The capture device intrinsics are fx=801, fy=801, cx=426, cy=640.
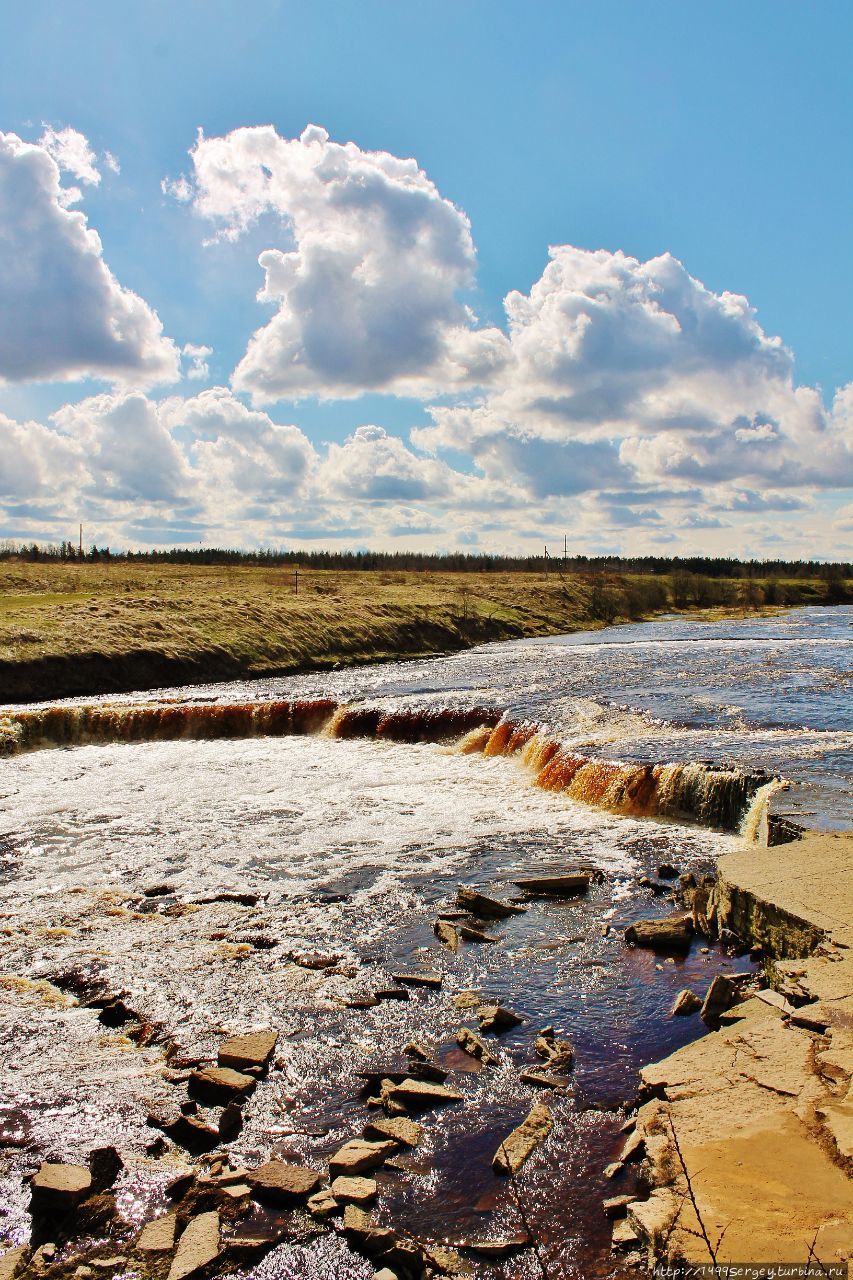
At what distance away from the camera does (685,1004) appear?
369 inches

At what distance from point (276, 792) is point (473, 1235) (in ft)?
50.8

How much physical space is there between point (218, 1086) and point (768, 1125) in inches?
204

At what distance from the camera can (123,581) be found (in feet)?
217

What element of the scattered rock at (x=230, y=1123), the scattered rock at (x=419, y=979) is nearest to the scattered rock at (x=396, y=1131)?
the scattered rock at (x=230, y=1123)

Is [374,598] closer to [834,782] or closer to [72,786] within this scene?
[72,786]

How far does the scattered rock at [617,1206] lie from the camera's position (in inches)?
246

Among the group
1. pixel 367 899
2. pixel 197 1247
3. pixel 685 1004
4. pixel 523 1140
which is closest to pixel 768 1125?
pixel 523 1140

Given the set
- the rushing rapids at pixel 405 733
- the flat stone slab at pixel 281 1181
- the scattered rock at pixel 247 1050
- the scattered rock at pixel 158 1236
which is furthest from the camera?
the rushing rapids at pixel 405 733

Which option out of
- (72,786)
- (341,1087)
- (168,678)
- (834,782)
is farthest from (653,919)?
(168,678)

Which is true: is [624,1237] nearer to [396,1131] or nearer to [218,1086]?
[396,1131]

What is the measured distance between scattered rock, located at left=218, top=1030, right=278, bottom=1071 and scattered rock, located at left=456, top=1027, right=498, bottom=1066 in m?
2.10

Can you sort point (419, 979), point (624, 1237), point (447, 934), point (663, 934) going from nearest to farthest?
point (624, 1237) < point (419, 979) < point (663, 934) < point (447, 934)

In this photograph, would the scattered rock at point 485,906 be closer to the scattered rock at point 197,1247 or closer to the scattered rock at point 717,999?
the scattered rock at point 717,999

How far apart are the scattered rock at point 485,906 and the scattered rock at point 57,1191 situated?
7.03 metres
